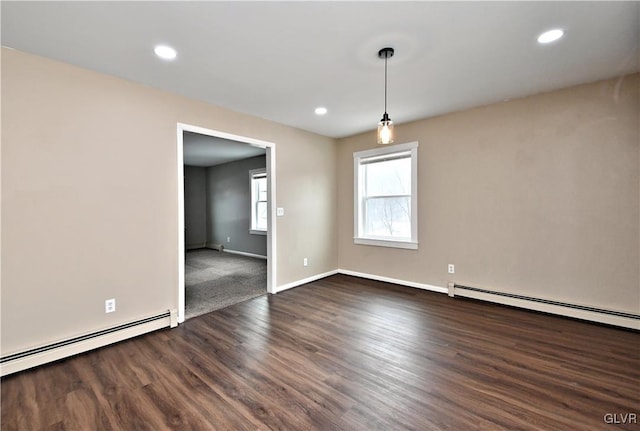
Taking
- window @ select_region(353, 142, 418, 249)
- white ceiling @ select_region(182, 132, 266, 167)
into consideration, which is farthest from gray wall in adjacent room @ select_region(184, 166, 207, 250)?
window @ select_region(353, 142, 418, 249)

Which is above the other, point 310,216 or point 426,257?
point 310,216

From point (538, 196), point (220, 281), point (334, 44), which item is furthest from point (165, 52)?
point (538, 196)

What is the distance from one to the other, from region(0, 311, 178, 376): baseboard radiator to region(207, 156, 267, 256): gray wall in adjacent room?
4091 millimetres

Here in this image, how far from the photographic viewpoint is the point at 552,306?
3213mm

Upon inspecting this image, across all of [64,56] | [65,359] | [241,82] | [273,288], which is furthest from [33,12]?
[273,288]

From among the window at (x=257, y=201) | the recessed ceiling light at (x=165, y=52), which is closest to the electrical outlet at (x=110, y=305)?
the recessed ceiling light at (x=165, y=52)

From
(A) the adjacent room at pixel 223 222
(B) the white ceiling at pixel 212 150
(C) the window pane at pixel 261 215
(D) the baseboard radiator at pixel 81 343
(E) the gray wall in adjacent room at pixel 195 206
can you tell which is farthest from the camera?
(E) the gray wall in adjacent room at pixel 195 206

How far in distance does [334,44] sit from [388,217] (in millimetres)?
3012

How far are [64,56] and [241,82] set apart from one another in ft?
4.62

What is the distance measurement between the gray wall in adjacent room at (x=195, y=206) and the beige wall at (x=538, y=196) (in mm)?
6639

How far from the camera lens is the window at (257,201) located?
23.8 feet

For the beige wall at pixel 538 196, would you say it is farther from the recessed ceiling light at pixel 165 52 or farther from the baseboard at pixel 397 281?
the recessed ceiling light at pixel 165 52

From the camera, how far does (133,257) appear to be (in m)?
2.81

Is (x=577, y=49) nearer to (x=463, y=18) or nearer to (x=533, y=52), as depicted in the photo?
(x=533, y=52)
